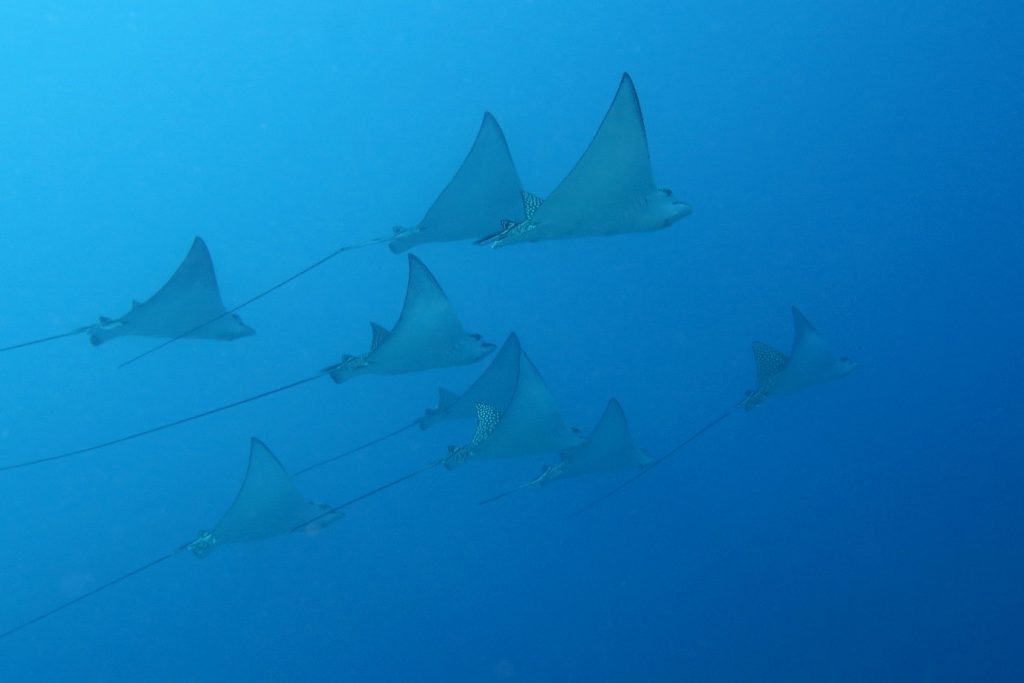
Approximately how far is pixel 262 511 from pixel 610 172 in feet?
8.41

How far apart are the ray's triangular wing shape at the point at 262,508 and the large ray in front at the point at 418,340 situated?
593 millimetres

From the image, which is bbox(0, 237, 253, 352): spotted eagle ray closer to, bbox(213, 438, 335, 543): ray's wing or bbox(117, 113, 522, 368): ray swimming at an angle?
bbox(117, 113, 522, 368): ray swimming at an angle

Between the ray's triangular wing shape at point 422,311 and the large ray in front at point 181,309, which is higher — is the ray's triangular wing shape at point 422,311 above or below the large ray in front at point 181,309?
below

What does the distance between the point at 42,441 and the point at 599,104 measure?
5.59 meters

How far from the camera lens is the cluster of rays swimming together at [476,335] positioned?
3160 millimetres

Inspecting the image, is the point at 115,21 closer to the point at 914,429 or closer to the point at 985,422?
the point at 914,429

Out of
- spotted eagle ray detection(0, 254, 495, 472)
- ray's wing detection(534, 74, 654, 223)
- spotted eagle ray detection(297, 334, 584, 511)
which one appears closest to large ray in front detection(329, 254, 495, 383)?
spotted eagle ray detection(0, 254, 495, 472)

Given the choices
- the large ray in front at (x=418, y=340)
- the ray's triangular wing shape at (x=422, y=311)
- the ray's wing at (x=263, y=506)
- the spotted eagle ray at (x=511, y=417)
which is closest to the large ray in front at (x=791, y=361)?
the spotted eagle ray at (x=511, y=417)

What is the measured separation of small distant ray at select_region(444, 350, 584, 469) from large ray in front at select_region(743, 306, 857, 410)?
3.86 ft

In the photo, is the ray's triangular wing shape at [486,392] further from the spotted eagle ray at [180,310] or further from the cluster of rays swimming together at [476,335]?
the spotted eagle ray at [180,310]

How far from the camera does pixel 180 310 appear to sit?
3.84 metres

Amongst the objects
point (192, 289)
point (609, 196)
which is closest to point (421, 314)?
point (609, 196)

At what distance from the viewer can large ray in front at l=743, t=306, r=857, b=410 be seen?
425cm

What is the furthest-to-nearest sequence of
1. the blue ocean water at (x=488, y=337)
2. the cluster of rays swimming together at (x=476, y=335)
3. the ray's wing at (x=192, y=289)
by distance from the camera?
the blue ocean water at (x=488, y=337), the ray's wing at (x=192, y=289), the cluster of rays swimming together at (x=476, y=335)
